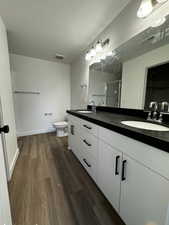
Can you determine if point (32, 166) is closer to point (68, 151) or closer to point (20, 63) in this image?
point (68, 151)

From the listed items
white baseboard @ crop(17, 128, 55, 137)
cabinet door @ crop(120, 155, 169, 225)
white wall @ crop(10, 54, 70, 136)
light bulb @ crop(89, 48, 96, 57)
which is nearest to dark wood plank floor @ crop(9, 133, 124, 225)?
cabinet door @ crop(120, 155, 169, 225)

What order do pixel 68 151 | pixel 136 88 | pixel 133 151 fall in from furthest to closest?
pixel 68 151 < pixel 136 88 < pixel 133 151

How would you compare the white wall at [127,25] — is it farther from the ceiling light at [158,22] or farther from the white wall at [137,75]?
the white wall at [137,75]

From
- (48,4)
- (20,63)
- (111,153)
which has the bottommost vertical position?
(111,153)

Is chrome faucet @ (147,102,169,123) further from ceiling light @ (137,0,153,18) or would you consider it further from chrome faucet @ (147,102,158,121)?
ceiling light @ (137,0,153,18)

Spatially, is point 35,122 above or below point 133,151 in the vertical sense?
below

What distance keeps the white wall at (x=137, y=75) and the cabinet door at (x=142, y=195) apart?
832 mm

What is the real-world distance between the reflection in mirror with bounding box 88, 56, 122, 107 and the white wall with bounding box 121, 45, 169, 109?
0.13m

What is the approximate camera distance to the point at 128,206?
31.4 inches

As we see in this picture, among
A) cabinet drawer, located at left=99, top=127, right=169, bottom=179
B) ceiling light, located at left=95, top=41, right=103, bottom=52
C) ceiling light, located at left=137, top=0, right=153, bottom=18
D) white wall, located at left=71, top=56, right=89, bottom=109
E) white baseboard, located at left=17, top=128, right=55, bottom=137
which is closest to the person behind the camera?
cabinet drawer, located at left=99, top=127, right=169, bottom=179

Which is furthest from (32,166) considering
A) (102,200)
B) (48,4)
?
(48,4)

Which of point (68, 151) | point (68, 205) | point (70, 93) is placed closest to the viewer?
point (68, 205)

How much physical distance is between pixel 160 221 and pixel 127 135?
481 mm

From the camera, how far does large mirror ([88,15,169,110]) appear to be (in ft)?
3.55
